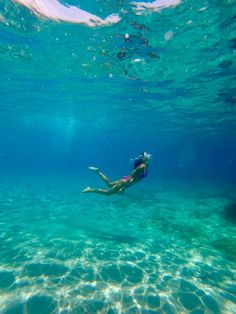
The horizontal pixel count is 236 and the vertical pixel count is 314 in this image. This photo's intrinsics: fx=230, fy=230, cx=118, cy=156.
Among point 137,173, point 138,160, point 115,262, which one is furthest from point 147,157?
point 115,262

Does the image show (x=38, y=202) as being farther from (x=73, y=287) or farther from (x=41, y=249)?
(x=73, y=287)

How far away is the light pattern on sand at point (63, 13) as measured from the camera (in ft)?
42.3

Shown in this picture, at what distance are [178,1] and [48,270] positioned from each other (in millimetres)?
13726

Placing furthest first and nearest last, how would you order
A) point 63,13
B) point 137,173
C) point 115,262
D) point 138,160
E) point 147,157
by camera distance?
point 63,13
point 138,160
point 137,173
point 147,157
point 115,262

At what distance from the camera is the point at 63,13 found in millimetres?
13547

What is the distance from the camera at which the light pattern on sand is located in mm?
12879

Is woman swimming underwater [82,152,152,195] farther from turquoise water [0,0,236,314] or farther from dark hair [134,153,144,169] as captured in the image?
turquoise water [0,0,236,314]

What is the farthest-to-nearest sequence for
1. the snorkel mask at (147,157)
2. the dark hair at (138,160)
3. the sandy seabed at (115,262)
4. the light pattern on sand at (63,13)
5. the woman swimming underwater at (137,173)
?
the light pattern on sand at (63,13) → the dark hair at (138,160) → the woman swimming underwater at (137,173) → the snorkel mask at (147,157) → the sandy seabed at (115,262)

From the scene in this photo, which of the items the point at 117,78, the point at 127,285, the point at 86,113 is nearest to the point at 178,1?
the point at 117,78

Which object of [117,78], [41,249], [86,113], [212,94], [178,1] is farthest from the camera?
[86,113]

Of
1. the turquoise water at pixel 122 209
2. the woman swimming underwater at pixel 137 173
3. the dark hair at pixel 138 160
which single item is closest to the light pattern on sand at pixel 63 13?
the turquoise water at pixel 122 209

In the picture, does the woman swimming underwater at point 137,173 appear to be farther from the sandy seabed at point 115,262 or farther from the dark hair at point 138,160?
the sandy seabed at point 115,262

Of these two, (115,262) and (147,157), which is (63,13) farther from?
(115,262)

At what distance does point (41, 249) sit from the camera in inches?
388
